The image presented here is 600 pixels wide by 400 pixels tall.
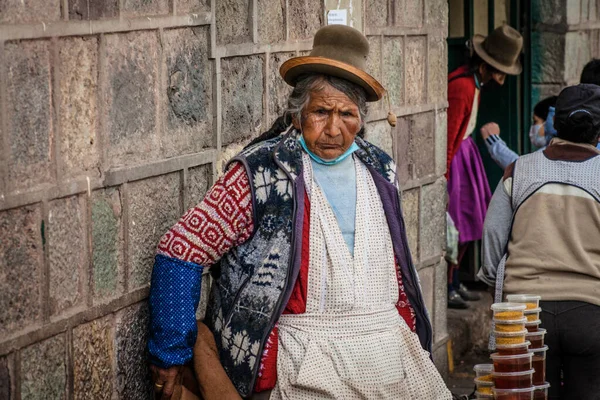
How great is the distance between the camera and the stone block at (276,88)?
4668mm

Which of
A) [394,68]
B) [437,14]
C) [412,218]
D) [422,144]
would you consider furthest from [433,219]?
[437,14]

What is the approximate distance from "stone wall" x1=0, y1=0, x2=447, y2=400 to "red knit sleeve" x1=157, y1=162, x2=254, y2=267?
0.25 meters

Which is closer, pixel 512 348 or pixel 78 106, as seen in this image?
pixel 78 106

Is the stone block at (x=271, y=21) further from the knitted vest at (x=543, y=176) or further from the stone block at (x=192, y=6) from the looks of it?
the knitted vest at (x=543, y=176)

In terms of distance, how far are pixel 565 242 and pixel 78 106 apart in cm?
211

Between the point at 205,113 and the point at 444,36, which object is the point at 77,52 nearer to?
the point at 205,113

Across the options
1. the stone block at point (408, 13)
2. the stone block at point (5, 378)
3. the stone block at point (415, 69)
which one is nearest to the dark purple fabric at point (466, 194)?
the stone block at point (415, 69)

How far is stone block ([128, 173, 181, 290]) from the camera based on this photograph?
3.81 m

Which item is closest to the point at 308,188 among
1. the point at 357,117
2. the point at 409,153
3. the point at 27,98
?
the point at 357,117

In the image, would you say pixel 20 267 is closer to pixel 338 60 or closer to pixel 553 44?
pixel 338 60

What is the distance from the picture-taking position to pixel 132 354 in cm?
387

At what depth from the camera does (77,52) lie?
11.4 feet

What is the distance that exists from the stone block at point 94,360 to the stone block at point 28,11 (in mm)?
929

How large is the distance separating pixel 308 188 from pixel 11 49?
106 cm
